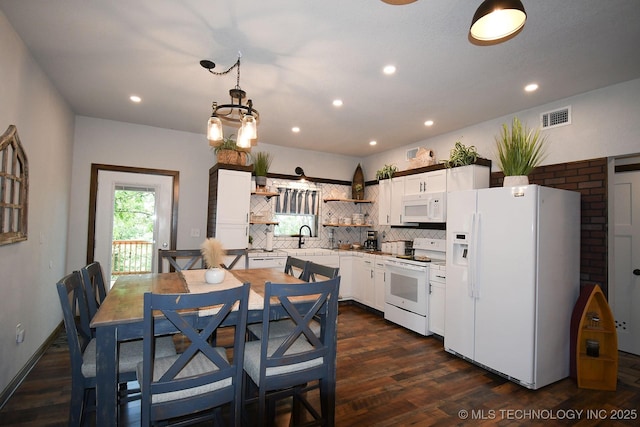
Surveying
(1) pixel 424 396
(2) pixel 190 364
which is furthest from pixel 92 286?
(1) pixel 424 396

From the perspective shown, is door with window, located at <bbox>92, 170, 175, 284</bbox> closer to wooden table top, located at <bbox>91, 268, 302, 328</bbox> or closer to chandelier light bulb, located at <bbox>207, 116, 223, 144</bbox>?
wooden table top, located at <bbox>91, 268, 302, 328</bbox>

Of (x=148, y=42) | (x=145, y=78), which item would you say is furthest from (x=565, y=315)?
(x=145, y=78)

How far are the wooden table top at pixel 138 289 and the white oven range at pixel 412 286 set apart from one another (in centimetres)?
191

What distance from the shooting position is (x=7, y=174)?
2.26m

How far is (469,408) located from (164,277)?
2.68 meters

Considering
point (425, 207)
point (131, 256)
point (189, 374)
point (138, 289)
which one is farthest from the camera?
point (131, 256)

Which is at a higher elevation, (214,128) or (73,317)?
(214,128)

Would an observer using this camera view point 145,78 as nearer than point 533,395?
No

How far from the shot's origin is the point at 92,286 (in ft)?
7.62

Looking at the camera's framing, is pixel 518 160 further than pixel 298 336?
Yes

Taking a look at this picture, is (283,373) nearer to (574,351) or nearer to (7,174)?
(7,174)

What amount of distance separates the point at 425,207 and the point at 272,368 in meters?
3.21

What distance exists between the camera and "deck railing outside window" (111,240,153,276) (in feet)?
14.7

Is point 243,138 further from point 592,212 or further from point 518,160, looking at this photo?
point 592,212
